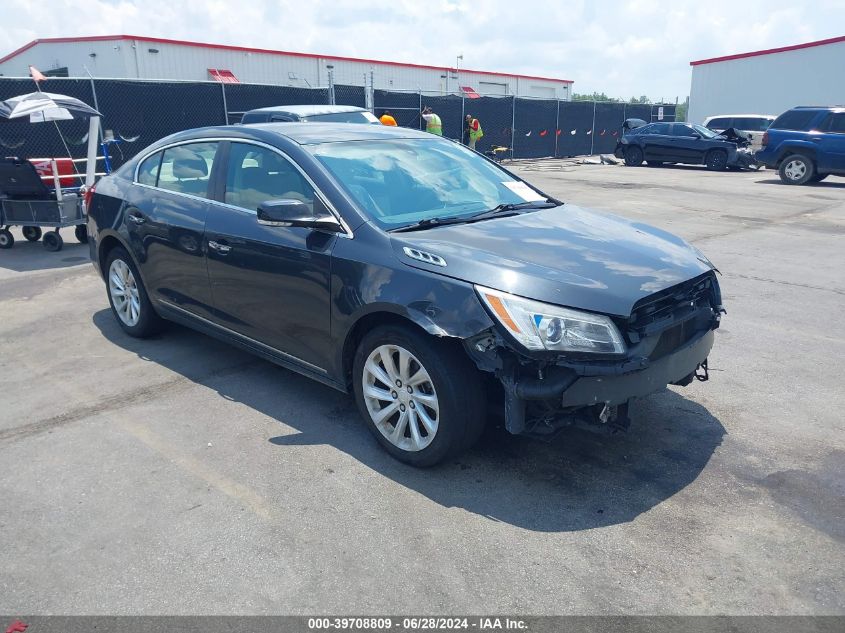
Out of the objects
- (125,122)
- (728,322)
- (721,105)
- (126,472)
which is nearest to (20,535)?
(126,472)

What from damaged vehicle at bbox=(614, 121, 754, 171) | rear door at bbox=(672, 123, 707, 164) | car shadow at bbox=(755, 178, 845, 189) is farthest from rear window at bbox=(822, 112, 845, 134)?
rear door at bbox=(672, 123, 707, 164)

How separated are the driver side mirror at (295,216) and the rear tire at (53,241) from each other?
6903 millimetres

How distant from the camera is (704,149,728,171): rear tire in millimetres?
22703

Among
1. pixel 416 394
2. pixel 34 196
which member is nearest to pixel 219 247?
pixel 416 394

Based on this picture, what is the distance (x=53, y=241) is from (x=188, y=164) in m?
5.54

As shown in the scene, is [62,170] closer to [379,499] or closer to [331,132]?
[331,132]

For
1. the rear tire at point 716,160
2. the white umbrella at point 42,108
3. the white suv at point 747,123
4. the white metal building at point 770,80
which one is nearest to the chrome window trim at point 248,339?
the white umbrella at point 42,108

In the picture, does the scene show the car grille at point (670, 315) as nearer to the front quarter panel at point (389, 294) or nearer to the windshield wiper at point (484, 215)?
the front quarter panel at point (389, 294)

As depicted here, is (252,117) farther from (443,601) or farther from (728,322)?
(443,601)

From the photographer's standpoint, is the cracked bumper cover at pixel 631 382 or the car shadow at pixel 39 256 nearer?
the cracked bumper cover at pixel 631 382

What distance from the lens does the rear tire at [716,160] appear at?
22703 mm

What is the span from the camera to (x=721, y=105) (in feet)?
124

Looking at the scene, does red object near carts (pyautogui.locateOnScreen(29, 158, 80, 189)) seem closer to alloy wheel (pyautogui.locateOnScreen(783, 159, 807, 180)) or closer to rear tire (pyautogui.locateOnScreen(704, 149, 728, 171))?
alloy wheel (pyautogui.locateOnScreen(783, 159, 807, 180))

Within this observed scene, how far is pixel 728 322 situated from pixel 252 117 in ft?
29.9
